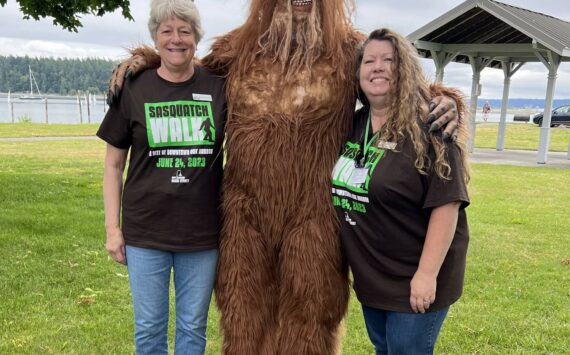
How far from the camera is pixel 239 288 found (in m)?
2.42

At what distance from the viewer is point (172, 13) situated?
7.31 ft

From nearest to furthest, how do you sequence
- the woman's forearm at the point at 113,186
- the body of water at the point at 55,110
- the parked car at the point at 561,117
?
the woman's forearm at the point at 113,186
the parked car at the point at 561,117
the body of water at the point at 55,110

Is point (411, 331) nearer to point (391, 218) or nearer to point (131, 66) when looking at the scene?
point (391, 218)

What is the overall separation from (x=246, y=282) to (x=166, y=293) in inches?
15.8

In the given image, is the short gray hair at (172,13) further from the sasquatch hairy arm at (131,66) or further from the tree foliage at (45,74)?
the tree foliage at (45,74)

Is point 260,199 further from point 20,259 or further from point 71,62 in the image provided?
point 71,62

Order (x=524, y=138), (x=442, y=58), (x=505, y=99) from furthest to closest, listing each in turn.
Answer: (x=524, y=138) → (x=505, y=99) → (x=442, y=58)

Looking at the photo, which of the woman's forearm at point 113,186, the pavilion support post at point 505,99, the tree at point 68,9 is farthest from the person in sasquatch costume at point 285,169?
the pavilion support post at point 505,99

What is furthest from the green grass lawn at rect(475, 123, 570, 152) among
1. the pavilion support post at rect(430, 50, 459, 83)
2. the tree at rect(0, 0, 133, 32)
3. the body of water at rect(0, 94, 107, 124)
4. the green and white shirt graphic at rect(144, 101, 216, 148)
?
the body of water at rect(0, 94, 107, 124)

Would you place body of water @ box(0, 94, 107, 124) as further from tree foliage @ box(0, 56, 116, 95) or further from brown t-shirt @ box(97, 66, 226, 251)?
brown t-shirt @ box(97, 66, 226, 251)

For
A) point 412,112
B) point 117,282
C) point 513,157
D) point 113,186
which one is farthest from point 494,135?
point 113,186

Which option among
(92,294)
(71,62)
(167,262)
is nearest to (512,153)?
(92,294)

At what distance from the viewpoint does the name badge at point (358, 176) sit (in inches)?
82.4

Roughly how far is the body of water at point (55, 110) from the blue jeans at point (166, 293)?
85.9 ft
